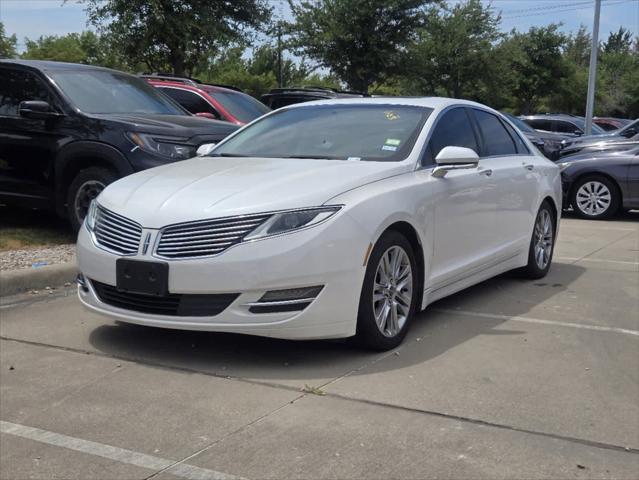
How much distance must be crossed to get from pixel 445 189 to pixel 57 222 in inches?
199

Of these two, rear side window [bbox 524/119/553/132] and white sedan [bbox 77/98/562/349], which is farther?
rear side window [bbox 524/119/553/132]

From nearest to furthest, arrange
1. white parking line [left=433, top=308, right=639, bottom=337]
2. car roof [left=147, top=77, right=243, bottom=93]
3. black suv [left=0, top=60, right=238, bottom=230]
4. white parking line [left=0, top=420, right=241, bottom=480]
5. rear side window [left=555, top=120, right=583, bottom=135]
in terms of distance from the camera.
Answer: white parking line [left=0, top=420, right=241, bottom=480] < white parking line [left=433, top=308, right=639, bottom=337] < black suv [left=0, top=60, right=238, bottom=230] < car roof [left=147, top=77, right=243, bottom=93] < rear side window [left=555, top=120, right=583, bottom=135]

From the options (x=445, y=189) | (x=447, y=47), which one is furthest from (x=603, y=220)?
(x=447, y=47)

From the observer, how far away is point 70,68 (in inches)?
327

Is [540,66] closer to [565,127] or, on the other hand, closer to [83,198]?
[565,127]

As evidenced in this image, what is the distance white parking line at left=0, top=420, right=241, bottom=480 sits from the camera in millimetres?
3328

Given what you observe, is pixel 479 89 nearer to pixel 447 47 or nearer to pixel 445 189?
pixel 447 47

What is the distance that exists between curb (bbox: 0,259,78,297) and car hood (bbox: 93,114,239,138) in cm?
145

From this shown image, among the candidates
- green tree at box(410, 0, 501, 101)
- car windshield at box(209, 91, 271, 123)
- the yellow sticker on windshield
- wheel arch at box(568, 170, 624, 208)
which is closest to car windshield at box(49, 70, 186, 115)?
car windshield at box(209, 91, 271, 123)

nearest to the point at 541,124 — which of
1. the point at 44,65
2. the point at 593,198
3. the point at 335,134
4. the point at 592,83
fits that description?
the point at 592,83

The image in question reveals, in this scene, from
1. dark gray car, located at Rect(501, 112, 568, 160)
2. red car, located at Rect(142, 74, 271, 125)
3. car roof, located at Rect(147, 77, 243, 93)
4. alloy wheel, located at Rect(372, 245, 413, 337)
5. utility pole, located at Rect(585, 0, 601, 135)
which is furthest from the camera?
utility pole, located at Rect(585, 0, 601, 135)

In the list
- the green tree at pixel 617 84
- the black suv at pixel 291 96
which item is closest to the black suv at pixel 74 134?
the black suv at pixel 291 96

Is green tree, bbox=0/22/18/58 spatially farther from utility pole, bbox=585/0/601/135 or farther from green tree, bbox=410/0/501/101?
utility pole, bbox=585/0/601/135

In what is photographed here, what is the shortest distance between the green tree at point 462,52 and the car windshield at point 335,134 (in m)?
25.7
